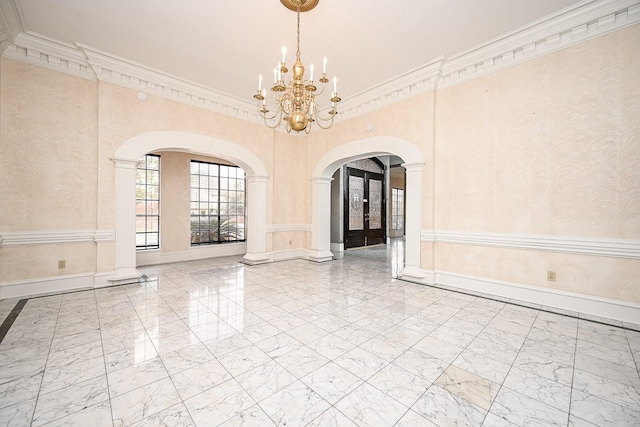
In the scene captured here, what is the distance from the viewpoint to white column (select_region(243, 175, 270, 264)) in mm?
6160

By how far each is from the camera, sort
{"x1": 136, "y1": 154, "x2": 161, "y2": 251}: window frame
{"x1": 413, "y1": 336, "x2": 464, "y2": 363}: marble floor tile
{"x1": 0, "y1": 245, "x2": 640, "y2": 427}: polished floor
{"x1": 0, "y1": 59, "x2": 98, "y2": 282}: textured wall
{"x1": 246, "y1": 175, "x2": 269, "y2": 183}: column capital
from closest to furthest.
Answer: {"x1": 0, "y1": 245, "x2": 640, "y2": 427}: polished floor, {"x1": 413, "y1": 336, "x2": 464, "y2": 363}: marble floor tile, {"x1": 0, "y1": 59, "x2": 98, "y2": 282}: textured wall, {"x1": 246, "y1": 175, "x2": 269, "y2": 183}: column capital, {"x1": 136, "y1": 154, "x2": 161, "y2": 251}: window frame

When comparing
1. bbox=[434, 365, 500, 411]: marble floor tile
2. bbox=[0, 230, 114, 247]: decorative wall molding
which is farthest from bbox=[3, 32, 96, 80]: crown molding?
bbox=[434, 365, 500, 411]: marble floor tile

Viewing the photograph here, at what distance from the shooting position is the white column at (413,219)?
458 centimetres

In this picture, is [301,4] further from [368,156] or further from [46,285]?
[46,285]

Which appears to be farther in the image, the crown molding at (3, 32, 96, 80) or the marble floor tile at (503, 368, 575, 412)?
the crown molding at (3, 32, 96, 80)

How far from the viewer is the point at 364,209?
905 cm

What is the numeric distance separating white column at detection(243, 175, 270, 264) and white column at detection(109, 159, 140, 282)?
2.33 m

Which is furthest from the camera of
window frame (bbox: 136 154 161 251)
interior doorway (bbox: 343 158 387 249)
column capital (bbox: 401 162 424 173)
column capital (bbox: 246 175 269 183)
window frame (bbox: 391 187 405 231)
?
window frame (bbox: 391 187 405 231)

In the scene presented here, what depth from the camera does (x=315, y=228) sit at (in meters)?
6.60

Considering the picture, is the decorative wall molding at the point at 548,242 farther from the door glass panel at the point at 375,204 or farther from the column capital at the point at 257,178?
the door glass panel at the point at 375,204

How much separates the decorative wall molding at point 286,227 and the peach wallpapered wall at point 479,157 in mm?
2817

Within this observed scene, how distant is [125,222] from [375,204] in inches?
292

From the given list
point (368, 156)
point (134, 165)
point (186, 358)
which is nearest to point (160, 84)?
point (134, 165)

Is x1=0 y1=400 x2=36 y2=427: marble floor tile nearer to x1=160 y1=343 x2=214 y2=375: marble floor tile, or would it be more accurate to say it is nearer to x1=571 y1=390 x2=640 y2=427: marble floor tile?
x1=160 y1=343 x2=214 y2=375: marble floor tile
